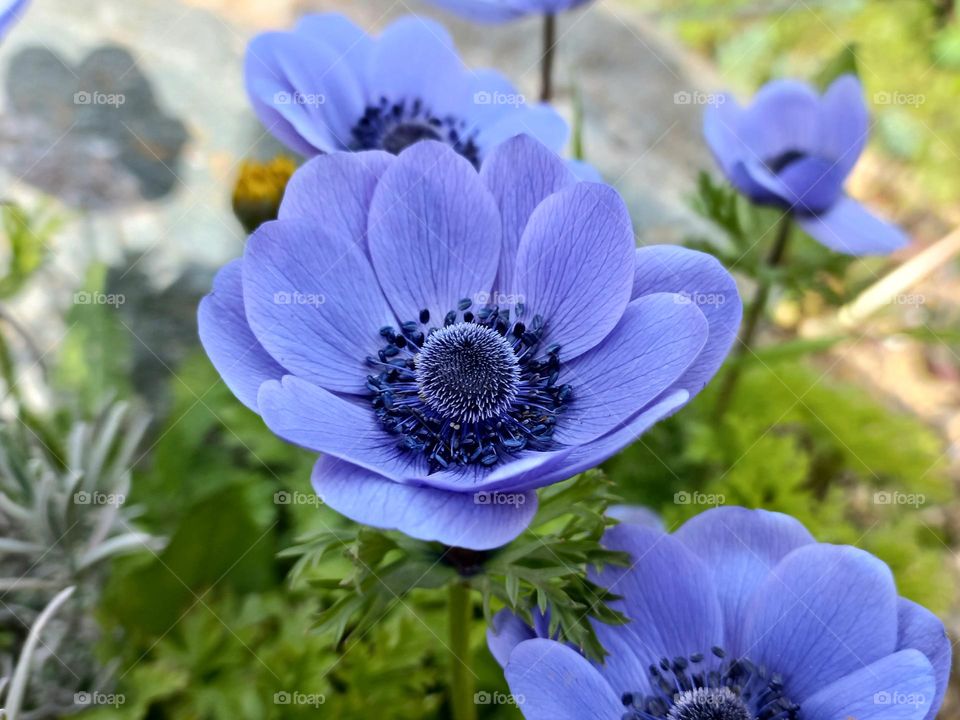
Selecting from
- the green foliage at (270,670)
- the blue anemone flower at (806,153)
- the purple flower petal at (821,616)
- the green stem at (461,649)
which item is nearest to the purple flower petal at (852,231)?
the blue anemone flower at (806,153)

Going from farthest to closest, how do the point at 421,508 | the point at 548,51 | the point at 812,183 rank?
the point at 548,51 → the point at 812,183 → the point at 421,508

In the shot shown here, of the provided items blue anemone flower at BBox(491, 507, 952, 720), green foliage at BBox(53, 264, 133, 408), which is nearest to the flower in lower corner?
blue anemone flower at BBox(491, 507, 952, 720)

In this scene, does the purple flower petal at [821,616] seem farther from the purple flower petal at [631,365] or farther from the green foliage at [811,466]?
the green foliage at [811,466]

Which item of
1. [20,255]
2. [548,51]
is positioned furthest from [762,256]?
[20,255]

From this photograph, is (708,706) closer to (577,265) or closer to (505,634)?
(505,634)

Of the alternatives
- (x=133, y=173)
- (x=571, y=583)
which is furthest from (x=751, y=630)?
(x=133, y=173)

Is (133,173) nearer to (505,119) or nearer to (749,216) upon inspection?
(505,119)
